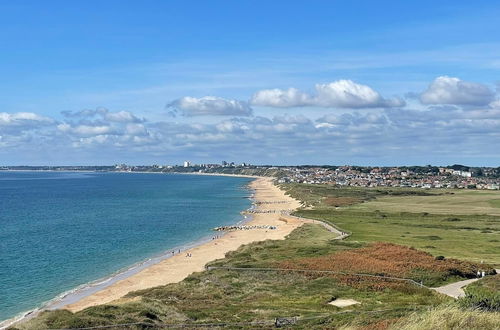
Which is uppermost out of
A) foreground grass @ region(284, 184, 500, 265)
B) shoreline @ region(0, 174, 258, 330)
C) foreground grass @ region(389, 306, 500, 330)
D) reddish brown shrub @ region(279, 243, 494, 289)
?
foreground grass @ region(389, 306, 500, 330)

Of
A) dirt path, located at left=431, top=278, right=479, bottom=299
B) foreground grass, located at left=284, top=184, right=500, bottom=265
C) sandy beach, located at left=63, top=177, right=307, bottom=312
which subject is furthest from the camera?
foreground grass, located at left=284, top=184, right=500, bottom=265

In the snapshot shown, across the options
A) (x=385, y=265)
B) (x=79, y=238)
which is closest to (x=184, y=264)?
(x=385, y=265)

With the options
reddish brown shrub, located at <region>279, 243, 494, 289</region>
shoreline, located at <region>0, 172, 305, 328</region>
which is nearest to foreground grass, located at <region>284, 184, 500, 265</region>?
reddish brown shrub, located at <region>279, 243, 494, 289</region>

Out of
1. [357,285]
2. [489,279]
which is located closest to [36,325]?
[357,285]

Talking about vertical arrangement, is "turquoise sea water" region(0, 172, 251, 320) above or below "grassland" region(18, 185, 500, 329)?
below

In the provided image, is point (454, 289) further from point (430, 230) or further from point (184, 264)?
point (430, 230)

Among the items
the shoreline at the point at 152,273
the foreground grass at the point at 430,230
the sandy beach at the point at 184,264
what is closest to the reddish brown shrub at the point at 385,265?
the foreground grass at the point at 430,230

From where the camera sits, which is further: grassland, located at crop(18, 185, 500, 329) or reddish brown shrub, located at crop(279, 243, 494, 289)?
reddish brown shrub, located at crop(279, 243, 494, 289)

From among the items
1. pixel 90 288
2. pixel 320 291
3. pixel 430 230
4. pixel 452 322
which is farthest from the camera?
pixel 430 230

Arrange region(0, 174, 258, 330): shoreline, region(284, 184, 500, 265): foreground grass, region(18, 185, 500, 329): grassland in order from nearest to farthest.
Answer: region(18, 185, 500, 329): grassland < region(0, 174, 258, 330): shoreline < region(284, 184, 500, 265): foreground grass

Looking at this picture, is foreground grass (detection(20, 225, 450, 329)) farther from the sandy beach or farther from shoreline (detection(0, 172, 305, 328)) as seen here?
shoreline (detection(0, 172, 305, 328))

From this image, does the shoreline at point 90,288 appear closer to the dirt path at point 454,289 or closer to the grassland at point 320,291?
the grassland at point 320,291
